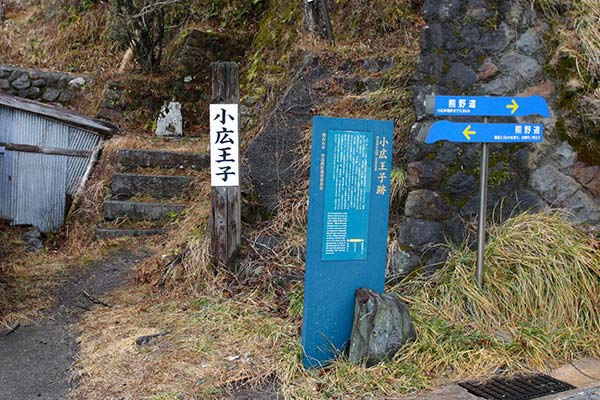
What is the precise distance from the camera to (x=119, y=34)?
11.7 metres

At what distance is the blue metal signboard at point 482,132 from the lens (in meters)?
4.63

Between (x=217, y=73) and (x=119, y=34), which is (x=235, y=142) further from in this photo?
(x=119, y=34)

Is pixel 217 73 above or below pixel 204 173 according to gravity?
above

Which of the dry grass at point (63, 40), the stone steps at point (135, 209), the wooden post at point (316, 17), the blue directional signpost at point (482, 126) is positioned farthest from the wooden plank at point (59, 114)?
the blue directional signpost at point (482, 126)

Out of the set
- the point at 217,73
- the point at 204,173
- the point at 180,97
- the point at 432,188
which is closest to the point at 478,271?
the point at 432,188

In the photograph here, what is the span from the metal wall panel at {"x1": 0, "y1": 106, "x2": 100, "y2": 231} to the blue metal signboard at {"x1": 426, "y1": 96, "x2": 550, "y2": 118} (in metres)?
6.54

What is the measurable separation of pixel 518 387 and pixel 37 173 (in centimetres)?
745

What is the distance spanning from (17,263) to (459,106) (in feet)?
19.0

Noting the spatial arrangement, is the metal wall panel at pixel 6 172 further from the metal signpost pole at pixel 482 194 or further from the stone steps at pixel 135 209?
the metal signpost pole at pixel 482 194

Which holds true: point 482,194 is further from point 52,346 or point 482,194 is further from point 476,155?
point 52,346

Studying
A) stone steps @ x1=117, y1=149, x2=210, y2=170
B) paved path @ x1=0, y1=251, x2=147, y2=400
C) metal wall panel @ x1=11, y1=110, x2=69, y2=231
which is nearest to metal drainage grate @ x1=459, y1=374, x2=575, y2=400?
paved path @ x1=0, y1=251, x2=147, y2=400

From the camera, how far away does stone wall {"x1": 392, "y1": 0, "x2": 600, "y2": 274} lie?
5352mm

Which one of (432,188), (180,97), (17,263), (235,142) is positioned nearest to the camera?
(432,188)

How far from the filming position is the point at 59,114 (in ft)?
30.8
